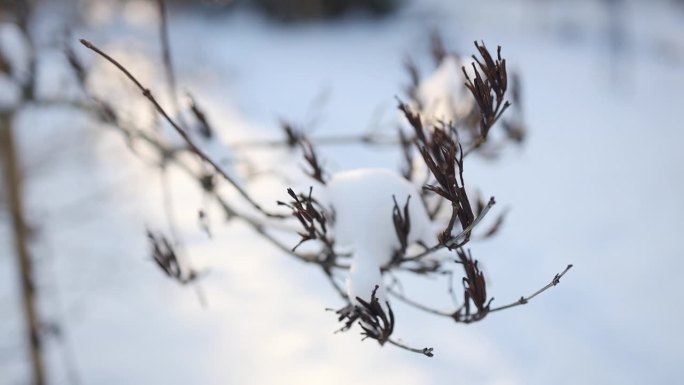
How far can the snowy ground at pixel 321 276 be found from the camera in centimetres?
327

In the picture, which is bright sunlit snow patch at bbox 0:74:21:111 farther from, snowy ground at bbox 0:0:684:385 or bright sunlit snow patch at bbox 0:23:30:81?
snowy ground at bbox 0:0:684:385

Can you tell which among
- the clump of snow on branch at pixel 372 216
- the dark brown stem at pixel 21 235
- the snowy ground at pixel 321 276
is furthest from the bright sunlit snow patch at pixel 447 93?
the dark brown stem at pixel 21 235

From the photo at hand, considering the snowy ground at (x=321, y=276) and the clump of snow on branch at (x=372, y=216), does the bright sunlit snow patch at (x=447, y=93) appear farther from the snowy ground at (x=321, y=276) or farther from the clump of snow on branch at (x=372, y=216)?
the clump of snow on branch at (x=372, y=216)

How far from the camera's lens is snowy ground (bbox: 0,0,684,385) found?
10.7 feet

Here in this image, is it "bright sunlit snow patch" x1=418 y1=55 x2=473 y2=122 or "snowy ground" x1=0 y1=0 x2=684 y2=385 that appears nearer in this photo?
"bright sunlit snow patch" x1=418 y1=55 x2=473 y2=122

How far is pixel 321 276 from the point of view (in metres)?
4.15

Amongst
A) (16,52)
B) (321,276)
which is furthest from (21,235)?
(321,276)

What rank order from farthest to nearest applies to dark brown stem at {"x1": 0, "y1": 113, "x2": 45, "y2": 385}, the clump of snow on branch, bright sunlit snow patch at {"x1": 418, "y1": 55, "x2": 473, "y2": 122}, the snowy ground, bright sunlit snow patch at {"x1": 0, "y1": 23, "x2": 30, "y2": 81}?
the snowy ground < dark brown stem at {"x1": 0, "y1": 113, "x2": 45, "y2": 385} < bright sunlit snow patch at {"x1": 0, "y1": 23, "x2": 30, "y2": 81} < bright sunlit snow patch at {"x1": 418, "y1": 55, "x2": 473, "y2": 122} < the clump of snow on branch

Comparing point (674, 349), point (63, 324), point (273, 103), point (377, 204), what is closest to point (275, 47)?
point (273, 103)

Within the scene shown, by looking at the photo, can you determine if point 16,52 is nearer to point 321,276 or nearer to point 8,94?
point 8,94

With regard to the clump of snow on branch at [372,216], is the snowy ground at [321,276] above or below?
above

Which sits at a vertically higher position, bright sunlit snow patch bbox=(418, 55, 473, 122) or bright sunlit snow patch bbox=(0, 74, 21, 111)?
bright sunlit snow patch bbox=(0, 74, 21, 111)

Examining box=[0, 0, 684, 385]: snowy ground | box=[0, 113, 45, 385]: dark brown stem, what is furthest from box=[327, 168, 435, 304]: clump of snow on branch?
box=[0, 113, 45, 385]: dark brown stem

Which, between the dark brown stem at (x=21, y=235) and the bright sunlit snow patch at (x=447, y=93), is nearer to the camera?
the bright sunlit snow patch at (x=447, y=93)
